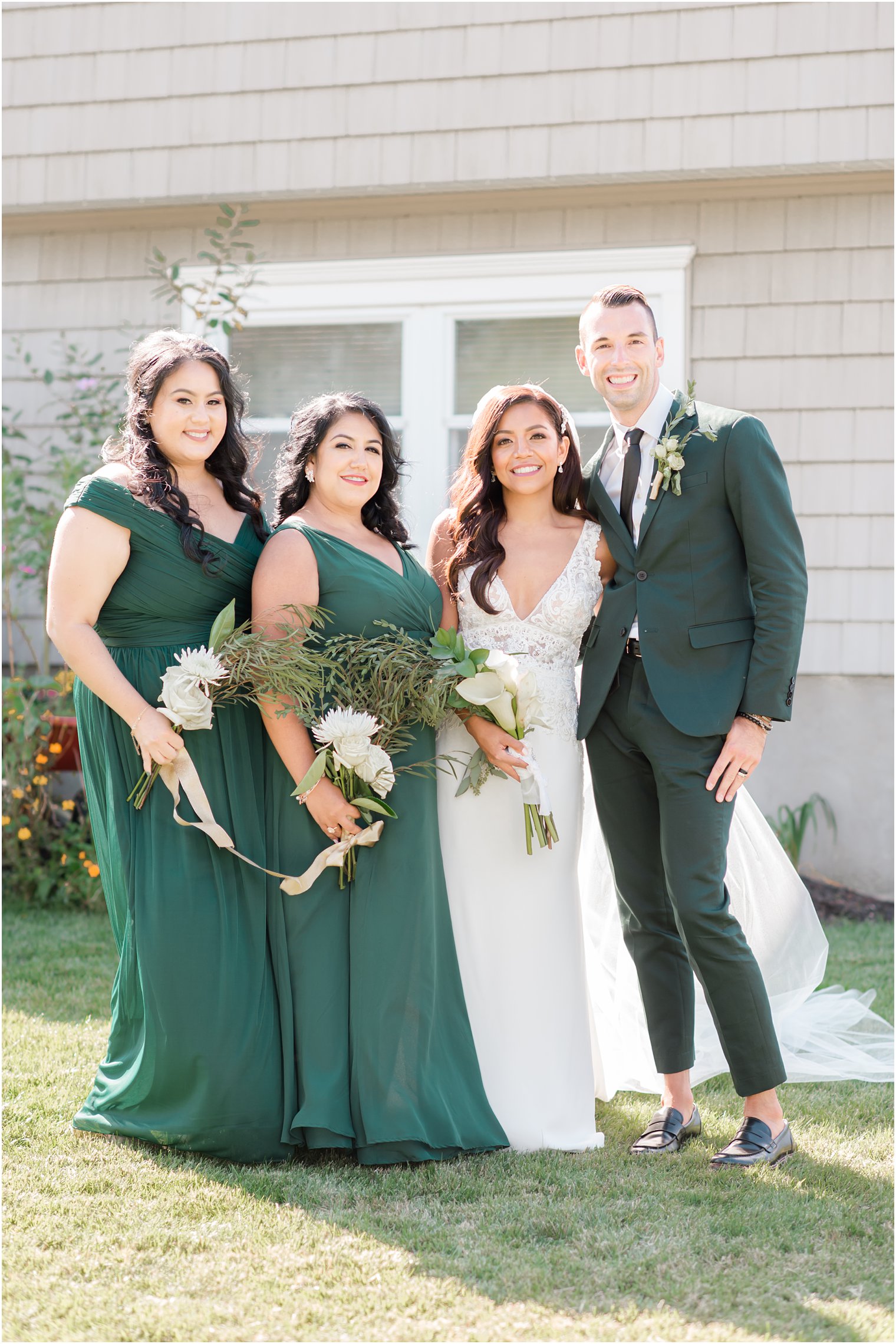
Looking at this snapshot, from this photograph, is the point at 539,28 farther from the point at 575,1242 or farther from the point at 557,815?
the point at 575,1242

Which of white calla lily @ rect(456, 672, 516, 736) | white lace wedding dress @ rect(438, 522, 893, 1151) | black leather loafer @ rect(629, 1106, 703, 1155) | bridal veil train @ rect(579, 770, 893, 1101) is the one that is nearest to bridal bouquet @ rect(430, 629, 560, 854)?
white calla lily @ rect(456, 672, 516, 736)

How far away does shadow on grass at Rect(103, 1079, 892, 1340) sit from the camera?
94.0 inches

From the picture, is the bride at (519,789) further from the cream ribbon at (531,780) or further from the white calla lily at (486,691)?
the white calla lily at (486,691)

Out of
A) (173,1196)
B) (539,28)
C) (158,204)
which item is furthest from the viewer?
(158,204)

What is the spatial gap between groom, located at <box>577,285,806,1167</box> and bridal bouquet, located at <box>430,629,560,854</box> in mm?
218

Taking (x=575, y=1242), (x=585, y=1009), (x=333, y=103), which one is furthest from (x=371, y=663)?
(x=333, y=103)

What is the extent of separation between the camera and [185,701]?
3.00 m

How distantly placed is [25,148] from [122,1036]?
5205 millimetres

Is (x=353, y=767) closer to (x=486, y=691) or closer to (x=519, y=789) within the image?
(x=486, y=691)

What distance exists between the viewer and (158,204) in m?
6.46

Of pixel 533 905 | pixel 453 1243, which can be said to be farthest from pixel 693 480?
pixel 453 1243

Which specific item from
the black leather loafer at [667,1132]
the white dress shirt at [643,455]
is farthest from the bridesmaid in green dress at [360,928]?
the white dress shirt at [643,455]

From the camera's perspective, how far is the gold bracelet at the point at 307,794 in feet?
10.1

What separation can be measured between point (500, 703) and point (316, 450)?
89 centimetres
